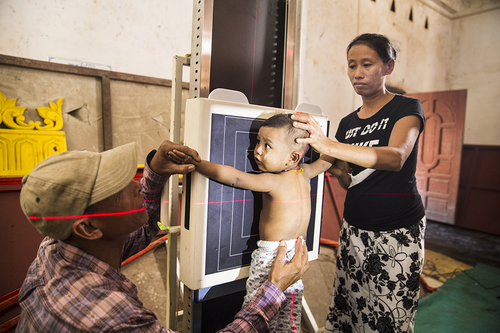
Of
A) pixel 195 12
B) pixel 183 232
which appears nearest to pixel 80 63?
pixel 195 12

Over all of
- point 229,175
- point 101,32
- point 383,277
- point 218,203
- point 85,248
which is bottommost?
point 383,277

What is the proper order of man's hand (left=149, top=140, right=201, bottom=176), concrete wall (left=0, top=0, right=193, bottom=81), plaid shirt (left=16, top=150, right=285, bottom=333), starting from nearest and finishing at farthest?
plaid shirt (left=16, top=150, right=285, bottom=333)
man's hand (left=149, top=140, right=201, bottom=176)
concrete wall (left=0, top=0, right=193, bottom=81)

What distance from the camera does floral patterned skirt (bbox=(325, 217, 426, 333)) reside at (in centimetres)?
125

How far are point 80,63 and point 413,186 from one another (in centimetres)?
282

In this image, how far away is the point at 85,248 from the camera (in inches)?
32.4

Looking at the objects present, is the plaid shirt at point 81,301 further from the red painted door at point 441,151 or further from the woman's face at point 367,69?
the red painted door at point 441,151

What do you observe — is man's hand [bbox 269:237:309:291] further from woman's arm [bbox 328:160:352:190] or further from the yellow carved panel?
the yellow carved panel

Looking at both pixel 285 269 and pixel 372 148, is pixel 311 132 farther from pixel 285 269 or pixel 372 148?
pixel 285 269

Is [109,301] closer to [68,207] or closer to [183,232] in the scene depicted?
[68,207]

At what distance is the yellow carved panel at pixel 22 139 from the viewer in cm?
212

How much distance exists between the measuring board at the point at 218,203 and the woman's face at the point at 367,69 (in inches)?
20.2

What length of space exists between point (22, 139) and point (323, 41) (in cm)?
328

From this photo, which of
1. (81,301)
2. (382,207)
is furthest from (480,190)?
(81,301)

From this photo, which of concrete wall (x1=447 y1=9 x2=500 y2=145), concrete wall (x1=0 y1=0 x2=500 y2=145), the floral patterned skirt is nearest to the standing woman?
the floral patterned skirt
